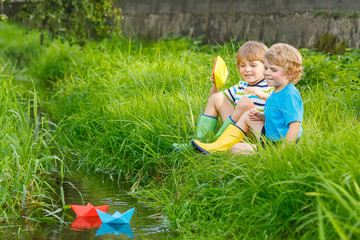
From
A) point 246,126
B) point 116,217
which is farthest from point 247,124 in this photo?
point 116,217

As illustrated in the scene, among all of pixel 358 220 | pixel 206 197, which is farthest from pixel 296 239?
pixel 206 197

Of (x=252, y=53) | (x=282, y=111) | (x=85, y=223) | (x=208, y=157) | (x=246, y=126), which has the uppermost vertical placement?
(x=252, y=53)

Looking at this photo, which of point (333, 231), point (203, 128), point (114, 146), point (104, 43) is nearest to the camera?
point (333, 231)

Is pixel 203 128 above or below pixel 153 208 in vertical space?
above

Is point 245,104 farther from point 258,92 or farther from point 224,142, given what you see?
point 224,142

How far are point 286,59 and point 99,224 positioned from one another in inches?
66.2

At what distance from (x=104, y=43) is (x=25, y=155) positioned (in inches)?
228

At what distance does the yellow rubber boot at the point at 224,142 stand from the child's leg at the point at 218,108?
1.16 feet

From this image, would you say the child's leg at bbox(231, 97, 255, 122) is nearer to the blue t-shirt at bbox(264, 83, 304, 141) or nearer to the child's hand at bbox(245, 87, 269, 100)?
the child's hand at bbox(245, 87, 269, 100)

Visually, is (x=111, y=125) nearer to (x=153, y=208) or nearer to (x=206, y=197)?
(x=153, y=208)

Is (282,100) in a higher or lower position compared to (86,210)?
higher

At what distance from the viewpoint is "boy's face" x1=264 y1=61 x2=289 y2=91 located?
375 centimetres

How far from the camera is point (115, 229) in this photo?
11.1 feet

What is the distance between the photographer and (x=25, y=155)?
3.95 metres
